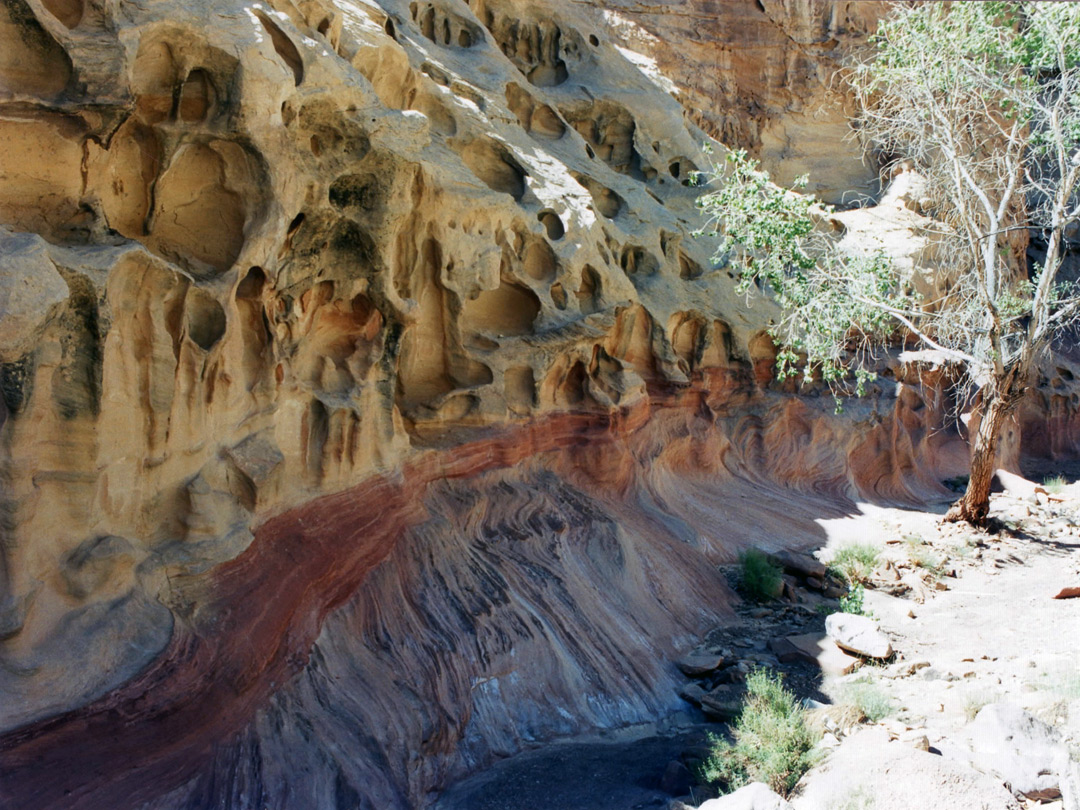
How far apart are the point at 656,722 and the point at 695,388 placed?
6.42 metres

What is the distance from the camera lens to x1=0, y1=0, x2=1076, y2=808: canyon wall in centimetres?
541

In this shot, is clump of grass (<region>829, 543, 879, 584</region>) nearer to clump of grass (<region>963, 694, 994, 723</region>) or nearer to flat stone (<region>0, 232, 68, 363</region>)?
clump of grass (<region>963, 694, 994, 723</region>)

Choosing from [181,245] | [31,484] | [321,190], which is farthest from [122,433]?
[321,190]

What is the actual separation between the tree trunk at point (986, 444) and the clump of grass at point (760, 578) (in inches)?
151

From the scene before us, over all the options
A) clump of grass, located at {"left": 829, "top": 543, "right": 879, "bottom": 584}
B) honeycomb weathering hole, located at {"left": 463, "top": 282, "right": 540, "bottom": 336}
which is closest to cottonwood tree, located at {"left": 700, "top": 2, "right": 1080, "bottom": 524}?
clump of grass, located at {"left": 829, "top": 543, "right": 879, "bottom": 584}

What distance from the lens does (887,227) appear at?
59.6 feet

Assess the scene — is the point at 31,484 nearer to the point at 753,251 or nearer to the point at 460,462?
the point at 460,462

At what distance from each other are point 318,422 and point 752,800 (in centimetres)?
422

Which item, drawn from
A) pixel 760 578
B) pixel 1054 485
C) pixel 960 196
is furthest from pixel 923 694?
pixel 1054 485

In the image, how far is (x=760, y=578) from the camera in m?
10.4

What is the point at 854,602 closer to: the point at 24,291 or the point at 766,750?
the point at 766,750

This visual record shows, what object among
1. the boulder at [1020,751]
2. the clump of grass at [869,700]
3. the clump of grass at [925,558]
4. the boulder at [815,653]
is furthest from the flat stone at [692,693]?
the clump of grass at [925,558]

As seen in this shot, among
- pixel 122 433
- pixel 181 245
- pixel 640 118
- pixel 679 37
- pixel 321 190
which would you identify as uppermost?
pixel 679 37

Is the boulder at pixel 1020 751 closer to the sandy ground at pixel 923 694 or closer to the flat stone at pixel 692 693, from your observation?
the sandy ground at pixel 923 694
